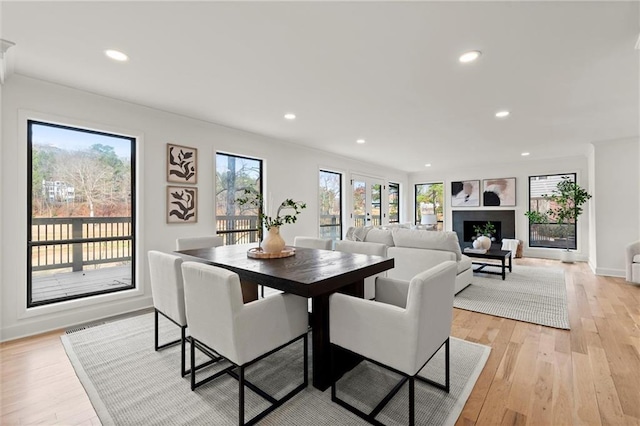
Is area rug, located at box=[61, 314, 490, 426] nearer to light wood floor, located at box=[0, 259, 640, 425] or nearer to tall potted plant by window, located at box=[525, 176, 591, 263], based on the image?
light wood floor, located at box=[0, 259, 640, 425]

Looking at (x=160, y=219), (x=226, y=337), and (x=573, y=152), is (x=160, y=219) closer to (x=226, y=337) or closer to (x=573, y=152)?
(x=226, y=337)

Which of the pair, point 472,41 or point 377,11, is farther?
point 472,41

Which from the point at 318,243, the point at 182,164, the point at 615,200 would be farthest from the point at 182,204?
the point at 615,200

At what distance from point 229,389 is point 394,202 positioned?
294 inches

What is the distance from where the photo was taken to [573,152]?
19.5 ft

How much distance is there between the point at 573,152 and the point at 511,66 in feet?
16.4

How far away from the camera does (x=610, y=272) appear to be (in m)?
5.01

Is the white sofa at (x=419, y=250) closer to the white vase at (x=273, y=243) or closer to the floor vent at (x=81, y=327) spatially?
the white vase at (x=273, y=243)

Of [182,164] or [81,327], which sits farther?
[182,164]

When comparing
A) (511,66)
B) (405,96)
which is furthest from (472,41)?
(405,96)

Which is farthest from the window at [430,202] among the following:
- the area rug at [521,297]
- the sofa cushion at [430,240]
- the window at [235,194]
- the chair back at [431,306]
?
the chair back at [431,306]

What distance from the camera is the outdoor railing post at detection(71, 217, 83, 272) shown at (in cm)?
305

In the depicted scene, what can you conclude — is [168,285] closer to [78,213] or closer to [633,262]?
[78,213]

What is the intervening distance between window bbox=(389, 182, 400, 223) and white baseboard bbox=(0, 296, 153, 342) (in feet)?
21.4
